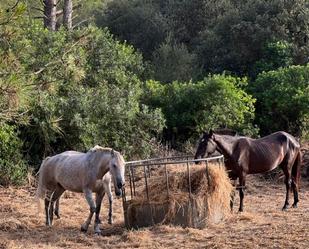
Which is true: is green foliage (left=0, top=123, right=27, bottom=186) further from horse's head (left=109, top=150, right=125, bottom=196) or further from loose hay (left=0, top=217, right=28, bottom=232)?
horse's head (left=109, top=150, right=125, bottom=196)

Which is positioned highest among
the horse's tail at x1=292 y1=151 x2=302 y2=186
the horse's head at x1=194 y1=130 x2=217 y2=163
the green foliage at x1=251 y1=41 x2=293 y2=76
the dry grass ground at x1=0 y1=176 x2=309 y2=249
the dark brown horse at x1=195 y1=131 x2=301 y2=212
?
the green foliage at x1=251 y1=41 x2=293 y2=76

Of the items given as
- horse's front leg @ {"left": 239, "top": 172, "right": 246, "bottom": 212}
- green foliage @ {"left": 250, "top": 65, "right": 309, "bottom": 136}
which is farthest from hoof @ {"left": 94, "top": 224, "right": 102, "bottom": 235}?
green foliage @ {"left": 250, "top": 65, "right": 309, "bottom": 136}

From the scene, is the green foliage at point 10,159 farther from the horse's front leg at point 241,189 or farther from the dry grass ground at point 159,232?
the horse's front leg at point 241,189

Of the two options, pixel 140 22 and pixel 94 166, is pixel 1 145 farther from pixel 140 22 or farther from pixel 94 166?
pixel 140 22

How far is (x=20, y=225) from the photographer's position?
33.2 ft

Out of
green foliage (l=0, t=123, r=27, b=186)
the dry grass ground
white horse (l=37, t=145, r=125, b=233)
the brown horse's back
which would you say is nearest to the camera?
the dry grass ground

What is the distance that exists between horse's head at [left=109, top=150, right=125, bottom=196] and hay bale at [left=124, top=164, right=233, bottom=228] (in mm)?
755

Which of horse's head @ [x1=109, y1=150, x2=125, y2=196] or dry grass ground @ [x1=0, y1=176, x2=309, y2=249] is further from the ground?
horse's head @ [x1=109, y1=150, x2=125, y2=196]

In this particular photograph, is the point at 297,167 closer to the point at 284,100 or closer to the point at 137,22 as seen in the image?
the point at 284,100

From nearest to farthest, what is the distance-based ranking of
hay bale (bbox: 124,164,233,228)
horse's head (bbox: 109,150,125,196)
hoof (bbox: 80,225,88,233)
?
1. horse's head (bbox: 109,150,125,196)
2. hay bale (bbox: 124,164,233,228)
3. hoof (bbox: 80,225,88,233)

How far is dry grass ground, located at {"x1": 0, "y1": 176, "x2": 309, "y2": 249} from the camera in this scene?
841 centimetres

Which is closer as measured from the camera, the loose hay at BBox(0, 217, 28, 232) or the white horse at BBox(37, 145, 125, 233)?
the white horse at BBox(37, 145, 125, 233)

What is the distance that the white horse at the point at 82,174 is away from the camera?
9.34 m

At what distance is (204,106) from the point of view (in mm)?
17531
